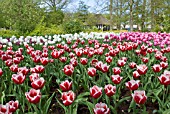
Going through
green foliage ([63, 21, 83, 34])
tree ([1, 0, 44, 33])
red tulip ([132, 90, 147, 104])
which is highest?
tree ([1, 0, 44, 33])

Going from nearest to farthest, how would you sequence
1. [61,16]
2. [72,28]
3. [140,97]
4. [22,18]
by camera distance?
[140,97] → [72,28] → [22,18] → [61,16]

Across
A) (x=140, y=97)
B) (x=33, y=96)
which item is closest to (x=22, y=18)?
(x=33, y=96)

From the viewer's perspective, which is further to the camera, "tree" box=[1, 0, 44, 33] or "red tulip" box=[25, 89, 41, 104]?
"tree" box=[1, 0, 44, 33]

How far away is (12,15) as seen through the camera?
16.2 m

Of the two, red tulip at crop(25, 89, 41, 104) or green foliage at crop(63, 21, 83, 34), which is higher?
green foliage at crop(63, 21, 83, 34)

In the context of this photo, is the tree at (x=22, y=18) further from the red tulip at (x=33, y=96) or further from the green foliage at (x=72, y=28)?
the red tulip at (x=33, y=96)

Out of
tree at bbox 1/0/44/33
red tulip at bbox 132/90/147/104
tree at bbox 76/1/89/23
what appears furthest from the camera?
tree at bbox 76/1/89/23

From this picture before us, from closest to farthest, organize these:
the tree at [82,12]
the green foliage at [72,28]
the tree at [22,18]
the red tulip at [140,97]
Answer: the red tulip at [140,97] → the green foliage at [72,28] → the tree at [22,18] → the tree at [82,12]

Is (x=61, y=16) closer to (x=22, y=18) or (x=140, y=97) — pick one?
(x=22, y=18)

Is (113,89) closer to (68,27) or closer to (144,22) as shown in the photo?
(68,27)

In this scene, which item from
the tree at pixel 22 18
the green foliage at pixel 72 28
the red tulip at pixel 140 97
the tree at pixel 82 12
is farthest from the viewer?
the tree at pixel 82 12

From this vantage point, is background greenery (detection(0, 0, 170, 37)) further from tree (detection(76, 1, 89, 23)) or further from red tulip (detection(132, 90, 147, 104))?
red tulip (detection(132, 90, 147, 104))

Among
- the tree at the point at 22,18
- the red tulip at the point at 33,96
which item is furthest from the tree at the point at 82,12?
the red tulip at the point at 33,96

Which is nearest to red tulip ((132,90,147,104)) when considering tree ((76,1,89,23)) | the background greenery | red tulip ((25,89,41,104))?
red tulip ((25,89,41,104))
